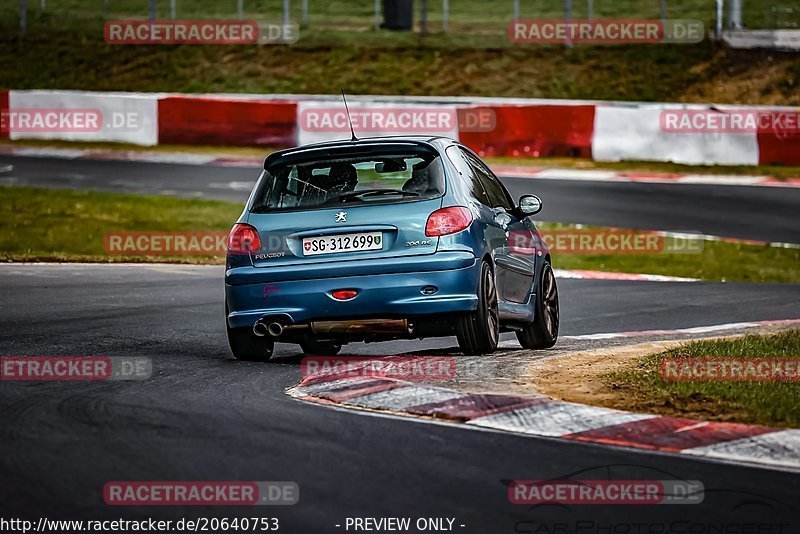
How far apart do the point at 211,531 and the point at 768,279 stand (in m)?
13.7

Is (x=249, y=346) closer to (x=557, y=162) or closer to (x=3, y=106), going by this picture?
(x=557, y=162)

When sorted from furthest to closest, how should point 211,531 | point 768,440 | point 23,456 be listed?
1. point 768,440
2. point 23,456
3. point 211,531

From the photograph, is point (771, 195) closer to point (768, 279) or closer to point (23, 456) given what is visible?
point (768, 279)

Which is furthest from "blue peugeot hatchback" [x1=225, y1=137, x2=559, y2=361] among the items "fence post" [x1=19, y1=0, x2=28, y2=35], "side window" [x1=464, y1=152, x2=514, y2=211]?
"fence post" [x1=19, y1=0, x2=28, y2=35]

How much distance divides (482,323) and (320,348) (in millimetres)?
1824

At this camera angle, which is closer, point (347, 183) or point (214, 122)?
point (347, 183)

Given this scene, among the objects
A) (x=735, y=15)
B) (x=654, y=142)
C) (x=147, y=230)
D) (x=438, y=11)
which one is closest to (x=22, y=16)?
(x=438, y=11)

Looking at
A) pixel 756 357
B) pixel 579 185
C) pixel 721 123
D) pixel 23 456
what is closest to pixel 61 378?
pixel 23 456

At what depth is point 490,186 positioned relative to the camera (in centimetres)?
1134

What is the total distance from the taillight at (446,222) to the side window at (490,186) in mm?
932

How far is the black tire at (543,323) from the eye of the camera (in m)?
11.4

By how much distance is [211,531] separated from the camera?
18.8ft

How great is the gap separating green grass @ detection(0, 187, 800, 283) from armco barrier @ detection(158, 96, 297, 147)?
695cm

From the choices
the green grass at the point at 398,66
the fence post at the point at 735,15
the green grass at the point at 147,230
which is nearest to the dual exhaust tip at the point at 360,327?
the green grass at the point at 147,230
